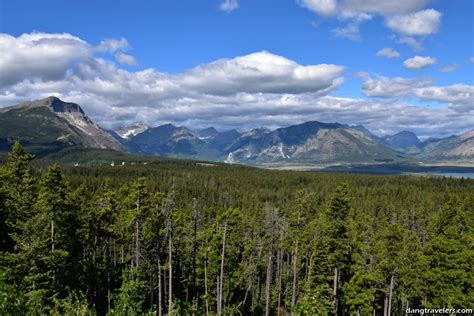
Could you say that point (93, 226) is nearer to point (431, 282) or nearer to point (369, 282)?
point (369, 282)

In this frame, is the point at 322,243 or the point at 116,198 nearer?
the point at 322,243

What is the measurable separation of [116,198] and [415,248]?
46164 millimetres

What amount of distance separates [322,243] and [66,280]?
26958 millimetres

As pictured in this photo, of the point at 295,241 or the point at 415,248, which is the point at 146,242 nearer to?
the point at 295,241

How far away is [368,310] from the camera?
45.7 metres

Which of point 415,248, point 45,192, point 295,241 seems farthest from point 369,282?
point 45,192

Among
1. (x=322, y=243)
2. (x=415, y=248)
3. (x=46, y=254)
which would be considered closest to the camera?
(x=46, y=254)

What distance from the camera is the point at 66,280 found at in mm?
35844

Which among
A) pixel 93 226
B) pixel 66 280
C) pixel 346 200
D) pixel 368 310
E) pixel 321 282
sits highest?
pixel 346 200

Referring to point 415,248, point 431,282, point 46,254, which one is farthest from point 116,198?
point 415,248

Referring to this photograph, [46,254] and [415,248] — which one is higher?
[46,254]

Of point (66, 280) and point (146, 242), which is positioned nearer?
point (66, 280)

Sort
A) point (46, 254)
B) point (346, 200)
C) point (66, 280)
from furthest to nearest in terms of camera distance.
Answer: point (346, 200)
point (66, 280)
point (46, 254)

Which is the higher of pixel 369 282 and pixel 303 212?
pixel 303 212
